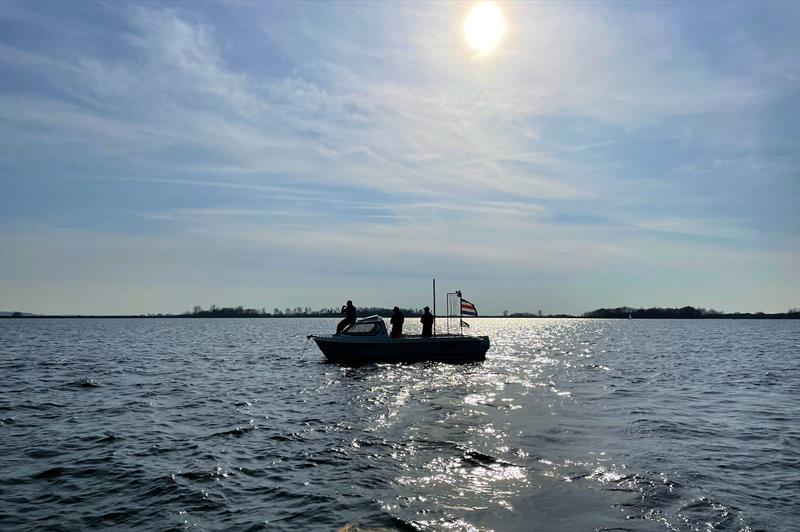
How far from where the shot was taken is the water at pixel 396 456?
8953 mm

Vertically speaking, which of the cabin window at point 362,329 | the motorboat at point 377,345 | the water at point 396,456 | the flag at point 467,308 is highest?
the flag at point 467,308

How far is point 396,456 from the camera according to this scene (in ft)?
41.0

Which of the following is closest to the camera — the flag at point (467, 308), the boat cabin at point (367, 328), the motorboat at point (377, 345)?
the motorboat at point (377, 345)

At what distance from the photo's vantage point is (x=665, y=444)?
1390cm

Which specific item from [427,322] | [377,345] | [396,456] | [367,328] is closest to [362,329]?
[367,328]

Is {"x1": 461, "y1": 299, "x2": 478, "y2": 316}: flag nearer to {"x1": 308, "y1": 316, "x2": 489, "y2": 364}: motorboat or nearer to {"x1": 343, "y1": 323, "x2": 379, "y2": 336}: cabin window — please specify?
{"x1": 308, "y1": 316, "x2": 489, "y2": 364}: motorboat

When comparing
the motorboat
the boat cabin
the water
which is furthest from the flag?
the water

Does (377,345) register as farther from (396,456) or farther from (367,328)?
(396,456)

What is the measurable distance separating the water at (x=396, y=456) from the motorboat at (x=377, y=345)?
705 cm

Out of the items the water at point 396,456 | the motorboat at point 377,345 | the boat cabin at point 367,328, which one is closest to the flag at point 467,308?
the motorboat at point 377,345

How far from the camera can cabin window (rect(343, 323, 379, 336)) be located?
107 ft

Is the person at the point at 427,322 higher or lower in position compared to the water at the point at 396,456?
higher

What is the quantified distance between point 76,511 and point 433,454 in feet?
23.7

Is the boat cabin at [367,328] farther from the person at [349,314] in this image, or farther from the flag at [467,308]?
the flag at [467,308]
